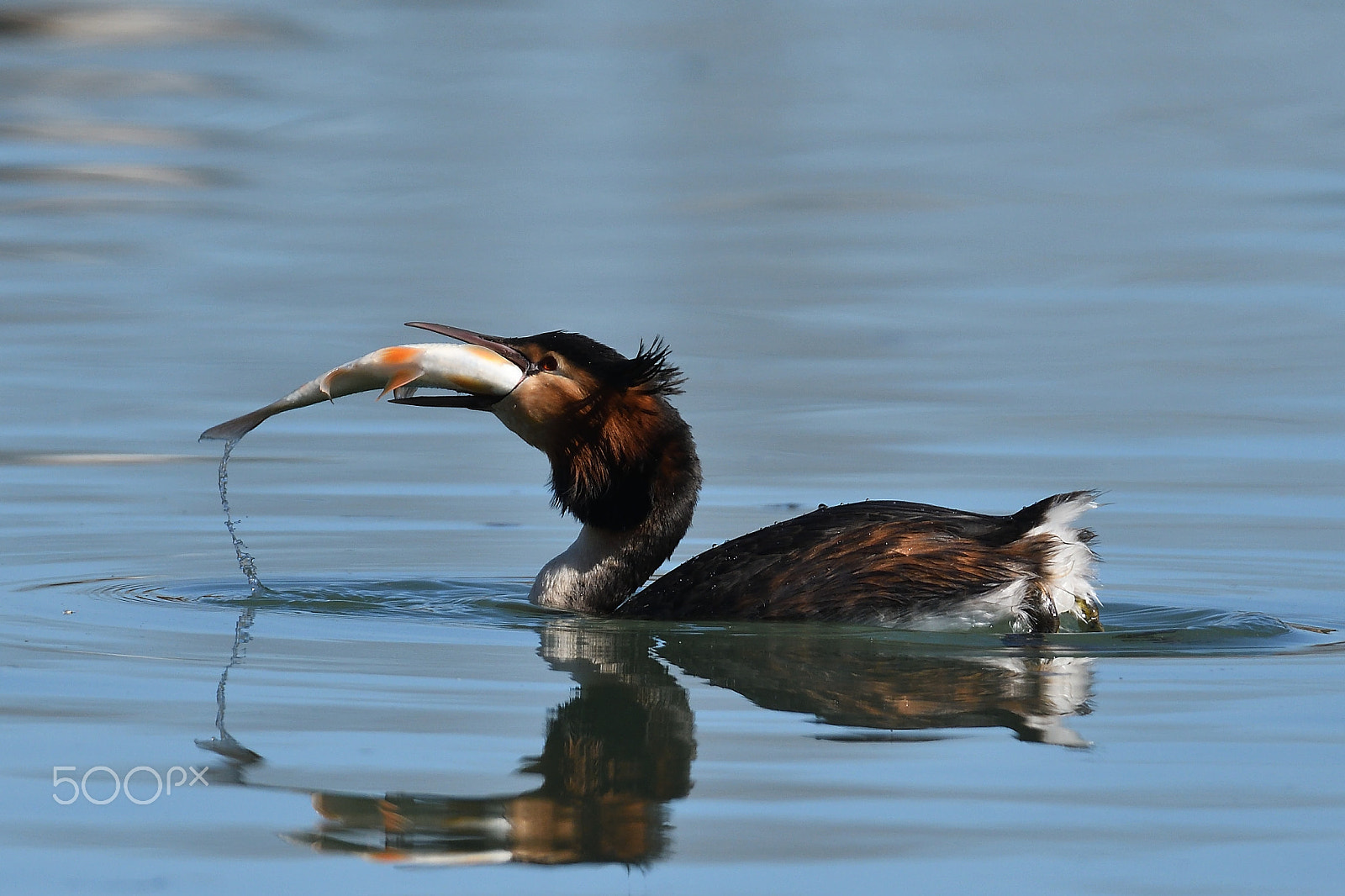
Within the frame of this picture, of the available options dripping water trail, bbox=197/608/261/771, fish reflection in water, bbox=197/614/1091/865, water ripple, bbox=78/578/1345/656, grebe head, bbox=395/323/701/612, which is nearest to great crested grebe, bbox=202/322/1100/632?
grebe head, bbox=395/323/701/612

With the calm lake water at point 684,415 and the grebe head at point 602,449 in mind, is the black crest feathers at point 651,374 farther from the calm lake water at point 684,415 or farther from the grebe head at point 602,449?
the calm lake water at point 684,415

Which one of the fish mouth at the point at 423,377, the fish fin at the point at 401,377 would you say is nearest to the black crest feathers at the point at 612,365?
the fish mouth at the point at 423,377

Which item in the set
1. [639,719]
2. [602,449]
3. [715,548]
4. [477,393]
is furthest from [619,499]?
[639,719]

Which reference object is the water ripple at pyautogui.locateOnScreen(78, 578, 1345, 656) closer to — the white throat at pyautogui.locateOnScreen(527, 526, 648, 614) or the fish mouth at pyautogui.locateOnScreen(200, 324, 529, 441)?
the white throat at pyautogui.locateOnScreen(527, 526, 648, 614)

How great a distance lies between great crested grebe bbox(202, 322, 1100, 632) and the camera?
7.04m

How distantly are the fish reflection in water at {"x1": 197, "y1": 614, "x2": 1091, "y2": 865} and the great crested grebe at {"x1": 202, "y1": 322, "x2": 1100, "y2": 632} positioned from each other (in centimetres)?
25

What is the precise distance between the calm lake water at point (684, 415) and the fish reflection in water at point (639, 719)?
0.02 m

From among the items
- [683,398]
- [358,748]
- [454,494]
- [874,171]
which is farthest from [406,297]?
[358,748]

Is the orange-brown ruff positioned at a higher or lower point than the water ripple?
higher

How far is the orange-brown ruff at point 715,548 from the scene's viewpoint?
7.07m

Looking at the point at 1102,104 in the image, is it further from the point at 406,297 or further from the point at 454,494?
the point at 454,494

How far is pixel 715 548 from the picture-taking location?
25.0 ft

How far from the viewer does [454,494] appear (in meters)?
10.3

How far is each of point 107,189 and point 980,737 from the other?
663 inches
